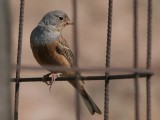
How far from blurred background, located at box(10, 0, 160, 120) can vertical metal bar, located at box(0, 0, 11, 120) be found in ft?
20.8

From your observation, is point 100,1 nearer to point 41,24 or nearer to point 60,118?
point 60,118

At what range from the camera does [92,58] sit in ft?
35.9

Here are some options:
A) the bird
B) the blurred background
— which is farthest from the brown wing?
the blurred background

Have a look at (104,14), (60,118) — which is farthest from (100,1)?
(60,118)

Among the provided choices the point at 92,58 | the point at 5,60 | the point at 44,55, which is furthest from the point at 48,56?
the point at 92,58

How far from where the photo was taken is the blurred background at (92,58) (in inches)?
386

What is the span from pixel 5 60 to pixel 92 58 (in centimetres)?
845

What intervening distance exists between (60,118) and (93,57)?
5.16 feet

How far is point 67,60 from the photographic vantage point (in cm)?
612

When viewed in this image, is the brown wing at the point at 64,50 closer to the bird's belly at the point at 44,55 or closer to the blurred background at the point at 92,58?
the bird's belly at the point at 44,55

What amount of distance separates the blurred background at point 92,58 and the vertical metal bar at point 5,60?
249 inches

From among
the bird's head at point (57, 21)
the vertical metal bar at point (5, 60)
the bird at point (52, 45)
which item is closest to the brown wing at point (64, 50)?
the bird at point (52, 45)

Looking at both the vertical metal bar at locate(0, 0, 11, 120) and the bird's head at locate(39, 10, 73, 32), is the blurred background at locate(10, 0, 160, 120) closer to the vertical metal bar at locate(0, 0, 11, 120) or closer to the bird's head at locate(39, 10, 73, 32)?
the bird's head at locate(39, 10, 73, 32)

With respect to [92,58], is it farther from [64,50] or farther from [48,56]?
[48,56]
